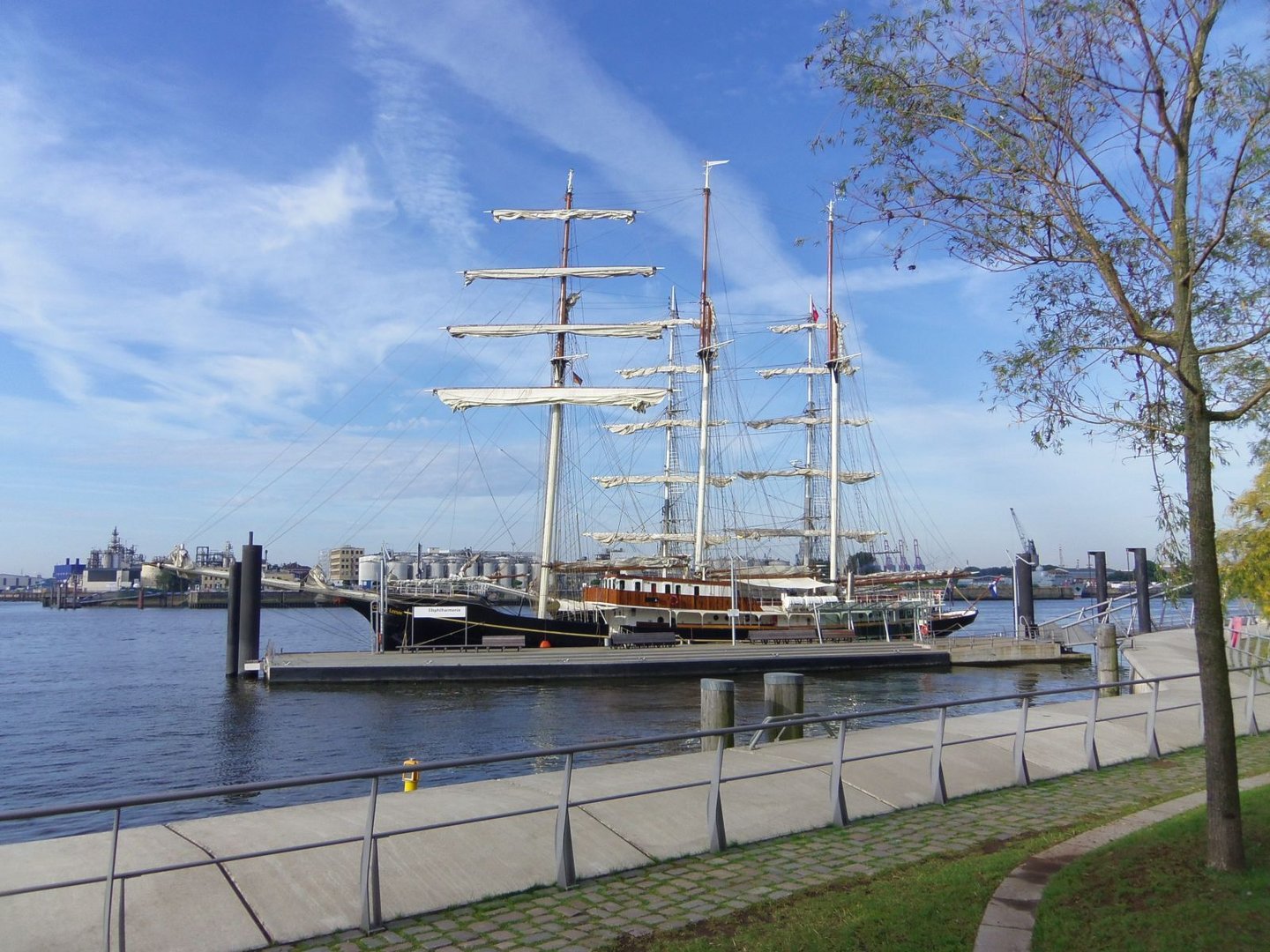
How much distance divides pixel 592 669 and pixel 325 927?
36.0 m

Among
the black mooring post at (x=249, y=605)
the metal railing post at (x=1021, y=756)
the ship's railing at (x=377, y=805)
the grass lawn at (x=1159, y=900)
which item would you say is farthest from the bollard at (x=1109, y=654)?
the black mooring post at (x=249, y=605)

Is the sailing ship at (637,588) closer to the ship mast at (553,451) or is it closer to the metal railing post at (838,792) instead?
the ship mast at (553,451)

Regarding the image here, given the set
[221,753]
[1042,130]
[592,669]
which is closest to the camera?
[1042,130]

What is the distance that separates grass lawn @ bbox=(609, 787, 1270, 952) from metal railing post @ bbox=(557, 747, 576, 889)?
4.24 ft

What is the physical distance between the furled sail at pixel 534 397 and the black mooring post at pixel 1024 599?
2345cm

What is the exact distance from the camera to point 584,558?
65812mm

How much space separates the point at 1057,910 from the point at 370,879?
460 cm

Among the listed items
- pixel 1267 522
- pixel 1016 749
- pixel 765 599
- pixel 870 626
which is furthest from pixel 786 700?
pixel 765 599

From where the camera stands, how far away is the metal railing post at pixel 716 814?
8.71 m

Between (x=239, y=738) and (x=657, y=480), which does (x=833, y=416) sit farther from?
(x=239, y=738)

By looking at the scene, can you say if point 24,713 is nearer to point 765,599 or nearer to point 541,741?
point 541,741

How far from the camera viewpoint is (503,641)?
49031 millimetres

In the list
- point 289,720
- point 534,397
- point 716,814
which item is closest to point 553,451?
point 534,397

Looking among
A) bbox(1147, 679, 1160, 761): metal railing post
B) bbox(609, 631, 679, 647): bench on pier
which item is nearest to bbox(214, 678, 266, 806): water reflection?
bbox(1147, 679, 1160, 761): metal railing post
